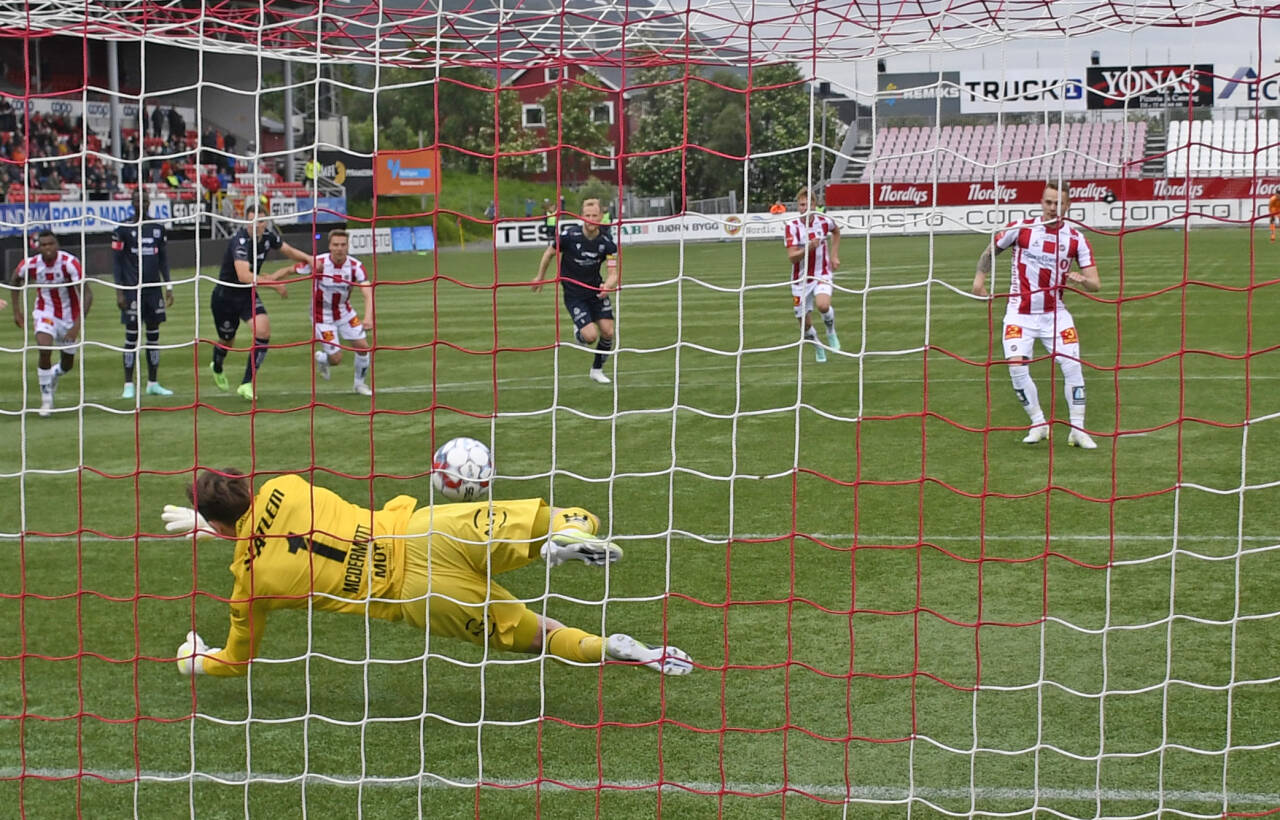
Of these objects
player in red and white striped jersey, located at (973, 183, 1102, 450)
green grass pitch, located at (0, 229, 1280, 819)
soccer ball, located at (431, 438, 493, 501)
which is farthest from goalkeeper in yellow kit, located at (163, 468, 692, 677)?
player in red and white striped jersey, located at (973, 183, 1102, 450)

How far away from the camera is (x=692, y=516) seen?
8.20m

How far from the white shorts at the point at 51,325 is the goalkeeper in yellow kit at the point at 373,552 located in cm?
819

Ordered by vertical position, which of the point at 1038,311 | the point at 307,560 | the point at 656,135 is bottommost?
the point at 307,560

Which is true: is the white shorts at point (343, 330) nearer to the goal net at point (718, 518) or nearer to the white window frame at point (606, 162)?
the goal net at point (718, 518)

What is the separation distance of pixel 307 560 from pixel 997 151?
6.48 m

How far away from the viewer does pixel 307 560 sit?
5.07 meters

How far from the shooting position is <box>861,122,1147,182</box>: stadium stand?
5490 millimetres

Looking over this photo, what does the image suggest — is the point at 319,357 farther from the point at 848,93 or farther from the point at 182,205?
the point at 182,205

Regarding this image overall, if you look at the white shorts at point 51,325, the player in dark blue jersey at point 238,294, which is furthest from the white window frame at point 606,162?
the white shorts at point 51,325

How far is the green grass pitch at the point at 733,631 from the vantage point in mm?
4680

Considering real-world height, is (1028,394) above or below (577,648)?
above

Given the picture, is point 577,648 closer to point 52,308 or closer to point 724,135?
point 52,308

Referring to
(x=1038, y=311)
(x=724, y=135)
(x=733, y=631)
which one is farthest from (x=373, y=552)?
(x=724, y=135)

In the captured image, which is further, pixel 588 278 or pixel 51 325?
pixel 588 278
